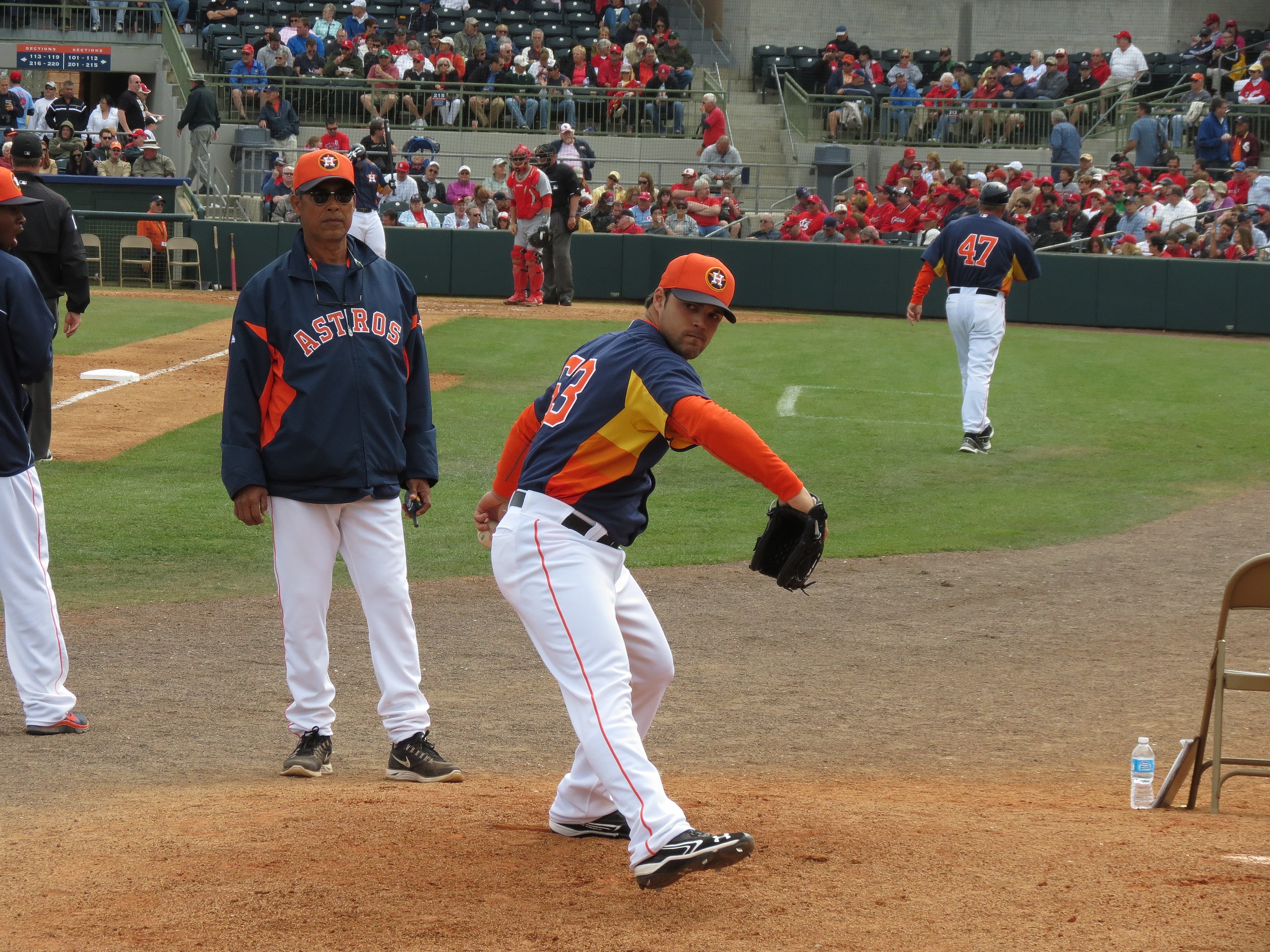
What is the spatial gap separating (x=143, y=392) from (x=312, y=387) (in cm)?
1045

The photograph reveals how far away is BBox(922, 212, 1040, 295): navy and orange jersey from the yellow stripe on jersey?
29.6 feet

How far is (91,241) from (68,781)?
2028cm

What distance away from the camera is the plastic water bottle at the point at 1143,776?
204 inches

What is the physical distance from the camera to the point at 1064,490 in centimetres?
1176

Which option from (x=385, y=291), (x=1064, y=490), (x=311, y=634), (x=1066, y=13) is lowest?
(x=1064, y=490)

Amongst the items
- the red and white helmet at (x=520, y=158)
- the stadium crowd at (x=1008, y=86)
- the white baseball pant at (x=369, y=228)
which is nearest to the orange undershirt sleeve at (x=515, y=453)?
the white baseball pant at (x=369, y=228)

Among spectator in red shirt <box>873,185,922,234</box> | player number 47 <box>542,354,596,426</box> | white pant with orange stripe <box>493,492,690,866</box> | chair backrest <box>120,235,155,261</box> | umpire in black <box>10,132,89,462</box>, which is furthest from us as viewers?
spectator in red shirt <box>873,185,922,234</box>

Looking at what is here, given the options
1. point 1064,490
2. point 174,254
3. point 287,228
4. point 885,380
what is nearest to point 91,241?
point 174,254

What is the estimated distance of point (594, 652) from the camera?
14.0 ft

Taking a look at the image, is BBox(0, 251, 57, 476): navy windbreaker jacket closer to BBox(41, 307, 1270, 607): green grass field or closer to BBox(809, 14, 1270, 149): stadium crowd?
BBox(41, 307, 1270, 607): green grass field

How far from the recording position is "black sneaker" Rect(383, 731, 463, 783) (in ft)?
17.5

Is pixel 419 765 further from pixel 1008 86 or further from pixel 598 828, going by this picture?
pixel 1008 86

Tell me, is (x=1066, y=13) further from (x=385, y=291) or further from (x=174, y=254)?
(x=385, y=291)

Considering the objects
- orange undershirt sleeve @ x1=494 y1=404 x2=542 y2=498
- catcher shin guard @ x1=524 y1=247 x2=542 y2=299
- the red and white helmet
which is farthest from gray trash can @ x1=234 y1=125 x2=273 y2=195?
orange undershirt sleeve @ x1=494 y1=404 x2=542 y2=498
